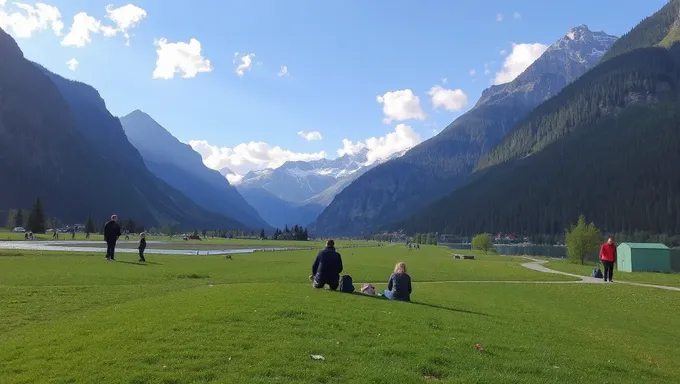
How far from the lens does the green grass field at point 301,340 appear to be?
10734 mm

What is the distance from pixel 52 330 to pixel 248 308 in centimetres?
542

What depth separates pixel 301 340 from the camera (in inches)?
510

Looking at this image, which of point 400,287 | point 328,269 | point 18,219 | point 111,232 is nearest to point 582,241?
point 400,287

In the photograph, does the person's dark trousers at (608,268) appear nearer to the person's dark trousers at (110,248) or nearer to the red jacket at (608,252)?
the red jacket at (608,252)

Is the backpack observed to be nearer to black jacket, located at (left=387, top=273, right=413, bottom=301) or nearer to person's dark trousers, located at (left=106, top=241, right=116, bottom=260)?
black jacket, located at (left=387, top=273, right=413, bottom=301)

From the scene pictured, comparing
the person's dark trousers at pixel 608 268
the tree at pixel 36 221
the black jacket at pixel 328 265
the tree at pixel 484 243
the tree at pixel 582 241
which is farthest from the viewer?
the tree at pixel 484 243

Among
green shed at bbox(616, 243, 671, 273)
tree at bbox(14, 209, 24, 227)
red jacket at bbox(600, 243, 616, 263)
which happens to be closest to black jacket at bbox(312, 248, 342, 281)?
red jacket at bbox(600, 243, 616, 263)

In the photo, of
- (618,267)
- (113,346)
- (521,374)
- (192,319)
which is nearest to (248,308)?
(192,319)

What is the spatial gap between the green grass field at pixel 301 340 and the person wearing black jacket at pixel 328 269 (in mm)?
972

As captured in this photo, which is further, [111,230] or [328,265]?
[111,230]

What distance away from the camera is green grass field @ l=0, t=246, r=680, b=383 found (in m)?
10.7

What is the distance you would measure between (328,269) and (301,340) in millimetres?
9666

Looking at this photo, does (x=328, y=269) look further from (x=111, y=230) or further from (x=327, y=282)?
(x=111, y=230)

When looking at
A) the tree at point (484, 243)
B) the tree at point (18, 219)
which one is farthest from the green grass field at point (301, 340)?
the tree at point (18, 219)
